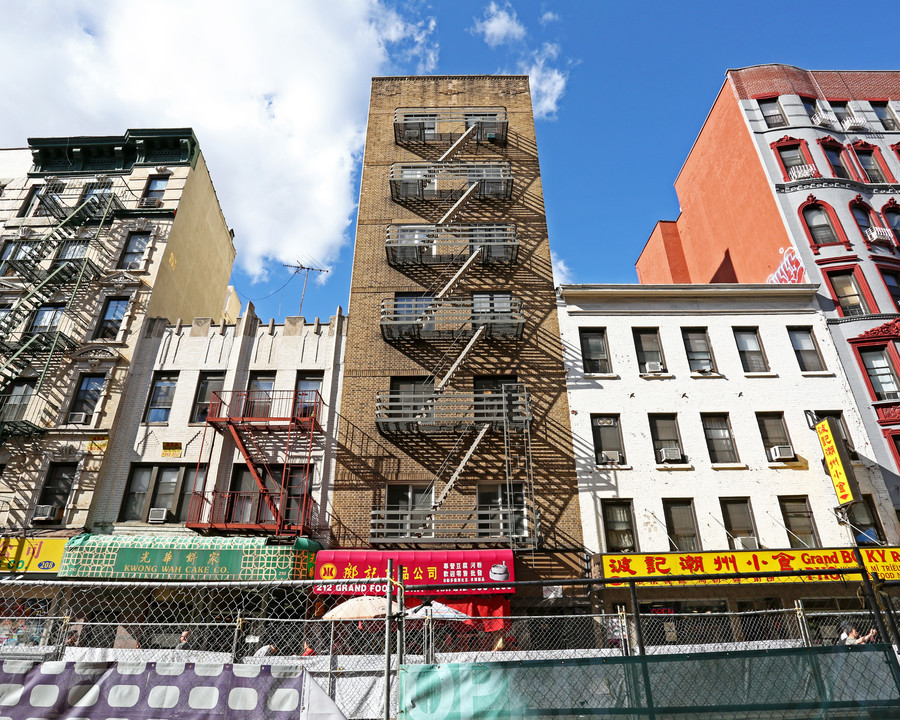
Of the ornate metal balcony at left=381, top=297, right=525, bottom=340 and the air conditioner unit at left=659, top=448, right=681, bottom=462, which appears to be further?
the ornate metal balcony at left=381, top=297, right=525, bottom=340

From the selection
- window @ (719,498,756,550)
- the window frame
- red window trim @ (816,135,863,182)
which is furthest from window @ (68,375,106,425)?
red window trim @ (816,135,863,182)

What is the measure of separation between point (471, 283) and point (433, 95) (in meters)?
12.3

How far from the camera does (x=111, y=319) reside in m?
24.9

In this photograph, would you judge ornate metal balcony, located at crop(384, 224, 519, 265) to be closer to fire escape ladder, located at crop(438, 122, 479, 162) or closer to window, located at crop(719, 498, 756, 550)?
fire escape ladder, located at crop(438, 122, 479, 162)

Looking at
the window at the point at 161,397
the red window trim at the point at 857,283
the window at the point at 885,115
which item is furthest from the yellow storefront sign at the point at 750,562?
the window at the point at 885,115

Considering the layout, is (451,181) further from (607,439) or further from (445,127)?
(607,439)

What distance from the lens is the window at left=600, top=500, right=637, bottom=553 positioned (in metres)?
20.0

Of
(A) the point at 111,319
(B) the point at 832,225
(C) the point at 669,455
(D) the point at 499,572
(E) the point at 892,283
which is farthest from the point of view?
(B) the point at 832,225

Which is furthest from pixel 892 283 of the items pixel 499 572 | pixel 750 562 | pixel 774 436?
pixel 499 572

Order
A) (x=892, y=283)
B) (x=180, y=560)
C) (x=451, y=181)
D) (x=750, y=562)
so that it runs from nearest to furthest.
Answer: (x=180, y=560)
(x=750, y=562)
(x=892, y=283)
(x=451, y=181)

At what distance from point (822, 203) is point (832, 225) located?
4.28ft

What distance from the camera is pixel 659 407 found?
72.5ft

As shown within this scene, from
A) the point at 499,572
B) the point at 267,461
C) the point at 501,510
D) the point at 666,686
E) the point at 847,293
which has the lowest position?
the point at 666,686

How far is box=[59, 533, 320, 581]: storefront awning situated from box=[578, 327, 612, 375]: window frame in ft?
43.9
